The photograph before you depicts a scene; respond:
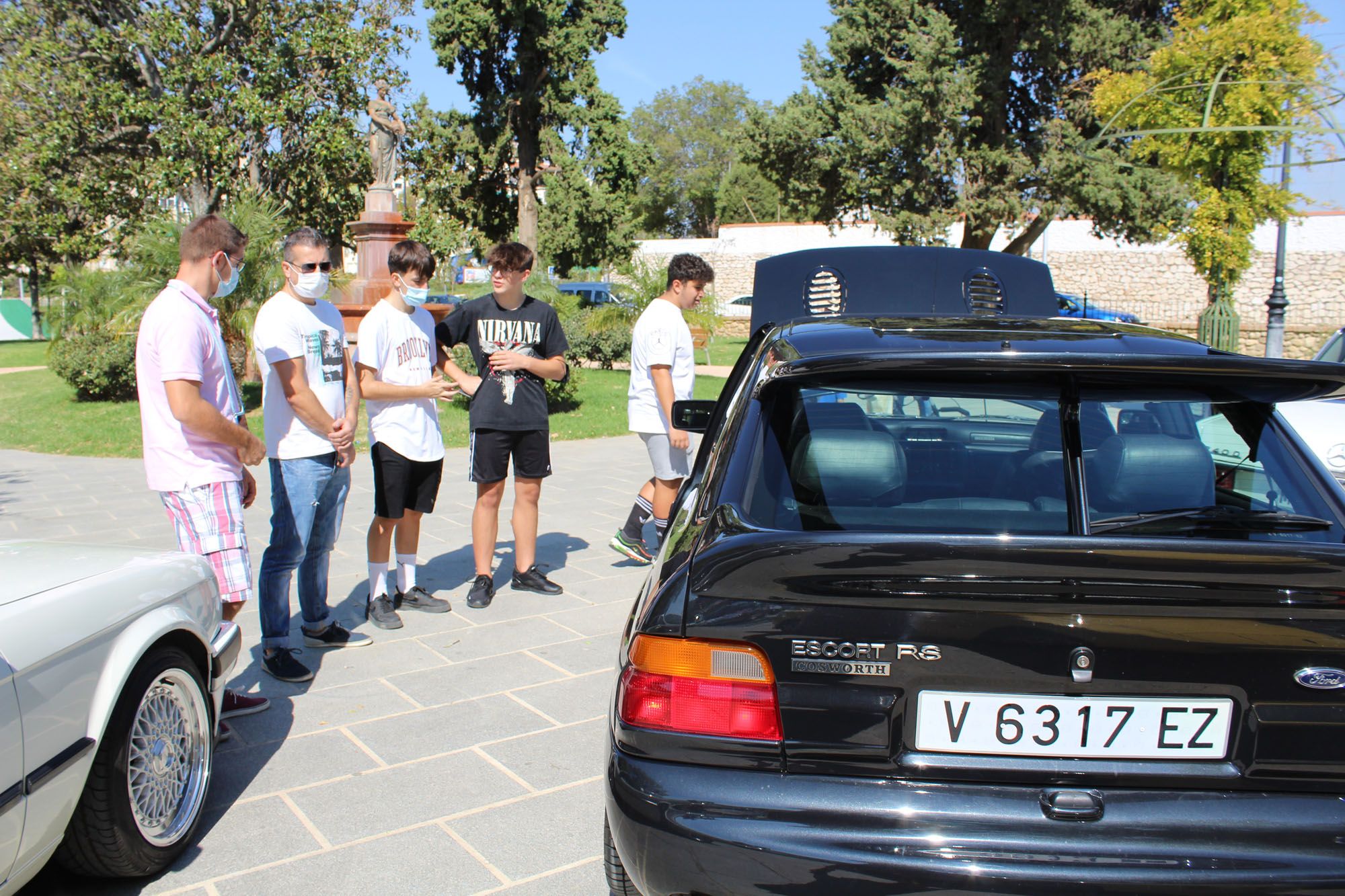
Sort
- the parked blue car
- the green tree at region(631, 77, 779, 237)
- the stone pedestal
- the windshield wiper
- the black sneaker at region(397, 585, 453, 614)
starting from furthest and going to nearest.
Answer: the green tree at region(631, 77, 779, 237)
the parked blue car
the stone pedestal
the black sneaker at region(397, 585, 453, 614)
the windshield wiper

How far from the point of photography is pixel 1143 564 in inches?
74.7

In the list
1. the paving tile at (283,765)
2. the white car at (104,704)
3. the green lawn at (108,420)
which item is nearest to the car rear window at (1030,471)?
the white car at (104,704)

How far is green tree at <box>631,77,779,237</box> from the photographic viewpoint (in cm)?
7712

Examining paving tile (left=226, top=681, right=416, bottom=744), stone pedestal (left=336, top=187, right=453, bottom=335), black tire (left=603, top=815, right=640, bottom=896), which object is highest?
stone pedestal (left=336, top=187, right=453, bottom=335)

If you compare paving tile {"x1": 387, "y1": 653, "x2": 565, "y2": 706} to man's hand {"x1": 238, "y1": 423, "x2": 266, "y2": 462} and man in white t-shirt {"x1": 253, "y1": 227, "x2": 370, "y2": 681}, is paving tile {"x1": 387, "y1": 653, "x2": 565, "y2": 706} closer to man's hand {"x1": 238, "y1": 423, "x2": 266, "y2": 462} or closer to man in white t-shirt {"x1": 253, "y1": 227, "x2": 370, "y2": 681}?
man in white t-shirt {"x1": 253, "y1": 227, "x2": 370, "y2": 681}

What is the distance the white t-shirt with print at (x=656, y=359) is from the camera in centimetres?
595

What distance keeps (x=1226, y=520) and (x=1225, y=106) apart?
18.4 meters

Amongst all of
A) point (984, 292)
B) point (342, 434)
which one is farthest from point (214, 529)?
point (984, 292)

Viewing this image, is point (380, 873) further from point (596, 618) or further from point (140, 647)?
point (596, 618)

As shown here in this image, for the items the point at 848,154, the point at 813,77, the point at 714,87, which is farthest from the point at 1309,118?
the point at 714,87

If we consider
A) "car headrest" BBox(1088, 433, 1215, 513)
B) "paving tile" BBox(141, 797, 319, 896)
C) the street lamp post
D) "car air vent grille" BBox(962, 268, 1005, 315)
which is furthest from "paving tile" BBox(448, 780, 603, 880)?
the street lamp post

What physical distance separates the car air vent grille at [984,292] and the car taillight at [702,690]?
443 cm

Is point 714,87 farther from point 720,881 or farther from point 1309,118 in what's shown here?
point 720,881

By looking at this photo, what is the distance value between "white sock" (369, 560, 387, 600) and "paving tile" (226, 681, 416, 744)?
0.88 meters
